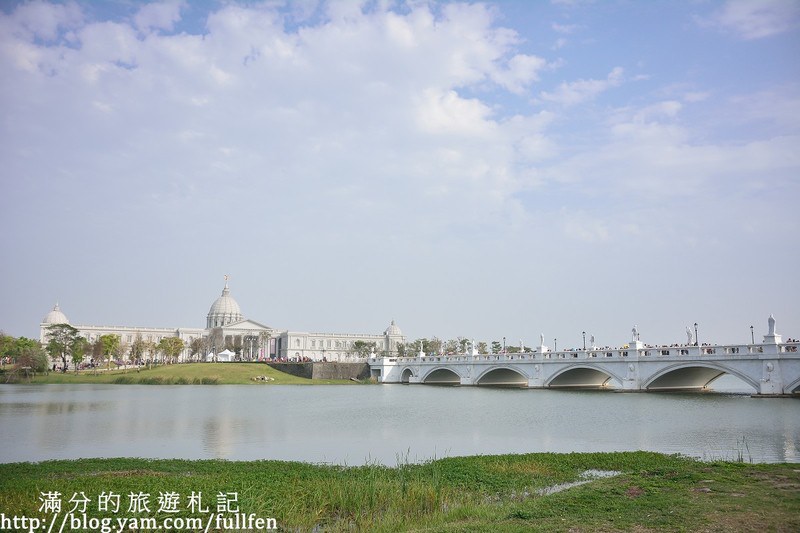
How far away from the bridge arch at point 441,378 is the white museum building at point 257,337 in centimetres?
5382

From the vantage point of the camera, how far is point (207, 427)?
3200 centimetres

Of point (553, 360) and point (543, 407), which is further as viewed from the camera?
point (553, 360)

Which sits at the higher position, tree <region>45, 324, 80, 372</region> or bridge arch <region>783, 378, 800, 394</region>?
tree <region>45, 324, 80, 372</region>

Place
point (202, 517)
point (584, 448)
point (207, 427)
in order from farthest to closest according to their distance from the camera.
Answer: point (207, 427), point (584, 448), point (202, 517)

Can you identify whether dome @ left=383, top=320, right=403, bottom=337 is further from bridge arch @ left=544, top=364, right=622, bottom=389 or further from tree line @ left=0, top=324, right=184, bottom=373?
bridge arch @ left=544, top=364, right=622, bottom=389

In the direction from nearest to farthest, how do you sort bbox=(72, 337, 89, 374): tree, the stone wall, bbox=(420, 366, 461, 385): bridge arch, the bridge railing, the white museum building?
the bridge railing → bbox=(72, 337, 89, 374): tree → bbox=(420, 366, 461, 385): bridge arch → the stone wall → the white museum building

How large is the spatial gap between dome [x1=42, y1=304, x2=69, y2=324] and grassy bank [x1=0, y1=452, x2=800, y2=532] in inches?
6578

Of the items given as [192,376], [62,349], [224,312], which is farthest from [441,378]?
[224,312]

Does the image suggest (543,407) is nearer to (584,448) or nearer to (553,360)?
(584,448)

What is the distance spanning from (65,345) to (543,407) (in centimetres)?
8093

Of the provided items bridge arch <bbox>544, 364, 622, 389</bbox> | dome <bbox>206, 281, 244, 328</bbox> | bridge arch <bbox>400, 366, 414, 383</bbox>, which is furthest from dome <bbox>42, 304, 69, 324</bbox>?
bridge arch <bbox>544, 364, 622, 389</bbox>

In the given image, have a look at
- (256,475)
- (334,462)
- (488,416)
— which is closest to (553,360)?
(488,416)

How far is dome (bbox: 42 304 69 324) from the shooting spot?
166 metres

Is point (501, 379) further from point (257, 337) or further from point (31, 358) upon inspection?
point (257, 337)
